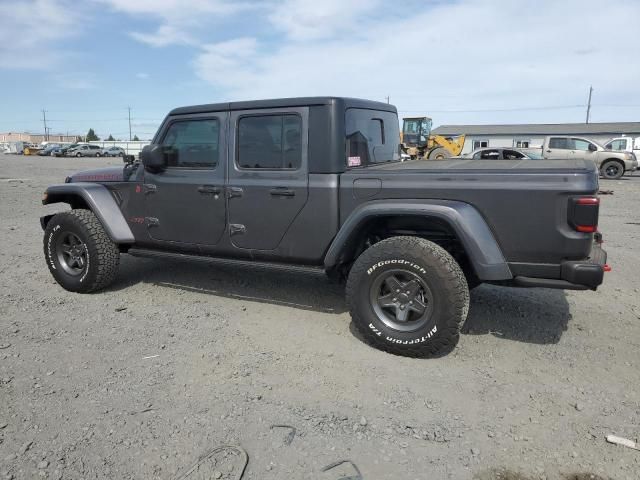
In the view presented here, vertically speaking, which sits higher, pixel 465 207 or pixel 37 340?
pixel 465 207

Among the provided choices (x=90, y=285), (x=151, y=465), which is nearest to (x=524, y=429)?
(x=151, y=465)

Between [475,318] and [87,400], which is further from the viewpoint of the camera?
[475,318]

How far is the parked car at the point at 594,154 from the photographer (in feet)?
62.3

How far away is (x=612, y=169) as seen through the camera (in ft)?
63.7

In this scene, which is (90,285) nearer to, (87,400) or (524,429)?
(87,400)

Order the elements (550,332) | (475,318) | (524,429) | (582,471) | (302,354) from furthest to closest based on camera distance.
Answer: (475,318), (550,332), (302,354), (524,429), (582,471)

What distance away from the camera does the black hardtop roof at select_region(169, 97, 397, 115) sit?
12.9ft

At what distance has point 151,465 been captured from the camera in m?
2.43

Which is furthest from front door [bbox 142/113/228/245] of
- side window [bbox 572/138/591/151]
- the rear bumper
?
side window [bbox 572/138/591/151]

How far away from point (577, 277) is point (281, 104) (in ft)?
8.39

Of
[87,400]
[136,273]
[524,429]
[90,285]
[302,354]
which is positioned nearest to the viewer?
[524,429]

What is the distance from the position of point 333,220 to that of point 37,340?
2.51 meters

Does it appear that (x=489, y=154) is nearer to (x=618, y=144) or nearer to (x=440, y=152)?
(x=440, y=152)

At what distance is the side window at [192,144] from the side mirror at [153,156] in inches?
3.4
